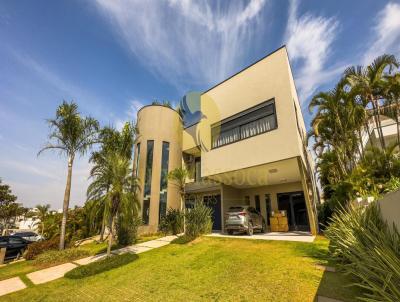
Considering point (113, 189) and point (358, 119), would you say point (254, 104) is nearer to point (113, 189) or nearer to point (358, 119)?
point (358, 119)

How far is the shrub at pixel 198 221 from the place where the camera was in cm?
1088

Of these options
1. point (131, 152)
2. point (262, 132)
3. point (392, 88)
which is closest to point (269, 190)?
point (262, 132)

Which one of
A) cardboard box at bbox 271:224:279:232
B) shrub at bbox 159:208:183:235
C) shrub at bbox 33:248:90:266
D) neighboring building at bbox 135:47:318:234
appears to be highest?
neighboring building at bbox 135:47:318:234

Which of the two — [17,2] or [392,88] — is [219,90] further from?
[17,2]

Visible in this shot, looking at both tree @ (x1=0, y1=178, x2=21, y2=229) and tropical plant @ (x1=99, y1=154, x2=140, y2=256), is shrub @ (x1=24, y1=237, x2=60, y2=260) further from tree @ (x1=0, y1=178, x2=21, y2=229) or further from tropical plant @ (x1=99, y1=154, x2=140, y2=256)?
tree @ (x1=0, y1=178, x2=21, y2=229)

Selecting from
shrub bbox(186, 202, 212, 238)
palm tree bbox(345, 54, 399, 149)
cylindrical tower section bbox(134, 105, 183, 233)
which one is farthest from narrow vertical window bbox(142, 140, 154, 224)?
palm tree bbox(345, 54, 399, 149)

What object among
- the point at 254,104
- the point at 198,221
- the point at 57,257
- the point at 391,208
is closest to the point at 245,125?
the point at 254,104

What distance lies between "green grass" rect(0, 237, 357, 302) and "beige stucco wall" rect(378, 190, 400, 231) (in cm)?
156

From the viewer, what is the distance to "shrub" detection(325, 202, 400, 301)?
2.53 m

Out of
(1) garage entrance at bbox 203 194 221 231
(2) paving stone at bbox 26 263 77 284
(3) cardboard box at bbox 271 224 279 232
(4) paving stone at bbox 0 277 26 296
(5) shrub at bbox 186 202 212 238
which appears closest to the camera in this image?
(4) paving stone at bbox 0 277 26 296

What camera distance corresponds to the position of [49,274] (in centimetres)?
709

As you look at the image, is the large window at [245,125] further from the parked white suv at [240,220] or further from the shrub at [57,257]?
the shrub at [57,257]

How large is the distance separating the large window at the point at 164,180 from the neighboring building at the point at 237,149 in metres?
0.08

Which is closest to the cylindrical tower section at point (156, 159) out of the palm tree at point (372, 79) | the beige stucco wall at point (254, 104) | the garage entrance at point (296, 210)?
the beige stucco wall at point (254, 104)
